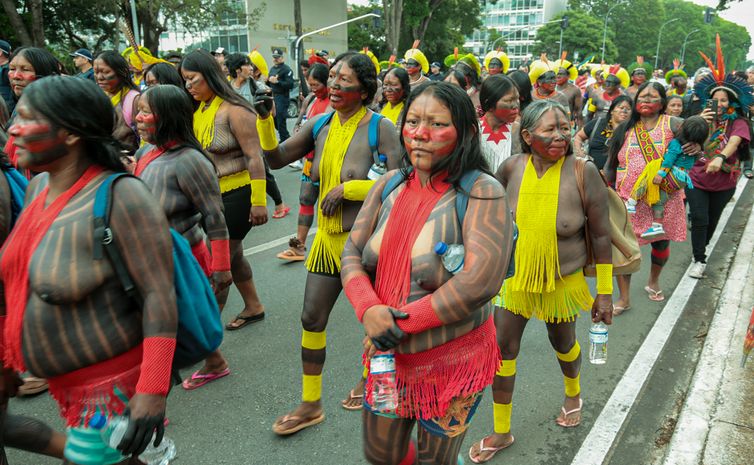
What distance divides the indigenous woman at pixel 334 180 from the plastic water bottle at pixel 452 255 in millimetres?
1235

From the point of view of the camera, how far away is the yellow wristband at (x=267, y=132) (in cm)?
304

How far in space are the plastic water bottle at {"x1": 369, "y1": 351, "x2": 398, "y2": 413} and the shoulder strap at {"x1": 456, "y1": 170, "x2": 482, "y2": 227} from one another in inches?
21.1

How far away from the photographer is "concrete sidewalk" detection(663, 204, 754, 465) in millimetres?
3148

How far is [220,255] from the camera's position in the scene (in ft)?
11.5

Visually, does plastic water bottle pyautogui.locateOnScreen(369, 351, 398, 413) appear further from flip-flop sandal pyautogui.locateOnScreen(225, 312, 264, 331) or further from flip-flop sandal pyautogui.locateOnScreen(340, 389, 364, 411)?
flip-flop sandal pyautogui.locateOnScreen(225, 312, 264, 331)

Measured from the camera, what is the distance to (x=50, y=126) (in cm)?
181

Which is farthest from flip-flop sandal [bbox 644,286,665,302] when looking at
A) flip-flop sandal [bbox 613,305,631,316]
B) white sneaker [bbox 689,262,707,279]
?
white sneaker [bbox 689,262,707,279]

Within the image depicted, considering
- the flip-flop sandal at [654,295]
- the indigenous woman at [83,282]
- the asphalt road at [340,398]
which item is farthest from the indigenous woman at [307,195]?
the flip-flop sandal at [654,295]

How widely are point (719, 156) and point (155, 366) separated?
5579mm

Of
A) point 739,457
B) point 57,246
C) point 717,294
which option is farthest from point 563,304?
point 717,294

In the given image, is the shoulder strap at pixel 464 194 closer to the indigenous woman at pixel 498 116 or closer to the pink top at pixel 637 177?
the indigenous woman at pixel 498 116

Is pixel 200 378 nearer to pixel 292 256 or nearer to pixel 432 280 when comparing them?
pixel 432 280

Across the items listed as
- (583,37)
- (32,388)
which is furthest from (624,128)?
(583,37)

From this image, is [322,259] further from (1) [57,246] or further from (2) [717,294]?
(2) [717,294]
